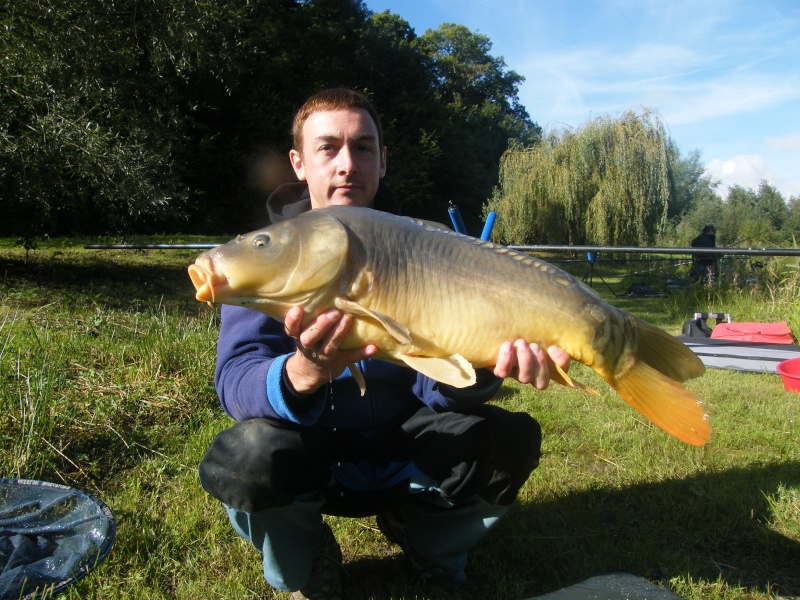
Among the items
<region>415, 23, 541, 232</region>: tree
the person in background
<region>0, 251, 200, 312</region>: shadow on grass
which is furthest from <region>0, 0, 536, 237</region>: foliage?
the person in background

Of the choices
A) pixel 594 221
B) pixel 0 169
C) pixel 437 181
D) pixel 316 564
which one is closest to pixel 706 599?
pixel 316 564

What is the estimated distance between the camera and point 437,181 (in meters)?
20.3

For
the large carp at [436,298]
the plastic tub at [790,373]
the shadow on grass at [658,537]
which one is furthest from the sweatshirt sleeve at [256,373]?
the plastic tub at [790,373]

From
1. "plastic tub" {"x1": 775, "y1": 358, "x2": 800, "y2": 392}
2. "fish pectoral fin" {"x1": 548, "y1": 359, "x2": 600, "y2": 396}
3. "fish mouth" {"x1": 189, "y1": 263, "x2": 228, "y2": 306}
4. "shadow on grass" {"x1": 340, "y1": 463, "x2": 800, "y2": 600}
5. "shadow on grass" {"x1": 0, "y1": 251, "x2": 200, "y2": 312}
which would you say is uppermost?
"fish mouth" {"x1": 189, "y1": 263, "x2": 228, "y2": 306}

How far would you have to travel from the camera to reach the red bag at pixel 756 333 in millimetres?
4258

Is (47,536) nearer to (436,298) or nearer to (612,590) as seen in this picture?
(436,298)

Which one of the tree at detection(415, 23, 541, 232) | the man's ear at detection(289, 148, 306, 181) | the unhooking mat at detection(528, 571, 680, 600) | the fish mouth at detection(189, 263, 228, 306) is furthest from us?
the tree at detection(415, 23, 541, 232)

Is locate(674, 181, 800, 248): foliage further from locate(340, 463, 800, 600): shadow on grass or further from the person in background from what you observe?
locate(340, 463, 800, 600): shadow on grass

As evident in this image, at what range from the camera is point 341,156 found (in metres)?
1.66

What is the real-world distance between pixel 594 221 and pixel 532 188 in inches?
61.0

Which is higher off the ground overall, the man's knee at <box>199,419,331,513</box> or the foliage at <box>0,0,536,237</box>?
the foliage at <box>0,0,536,237</box>

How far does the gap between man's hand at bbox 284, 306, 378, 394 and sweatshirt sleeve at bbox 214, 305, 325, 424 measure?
0.15 feet

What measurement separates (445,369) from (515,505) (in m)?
1.05

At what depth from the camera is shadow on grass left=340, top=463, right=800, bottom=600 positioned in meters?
1.61
